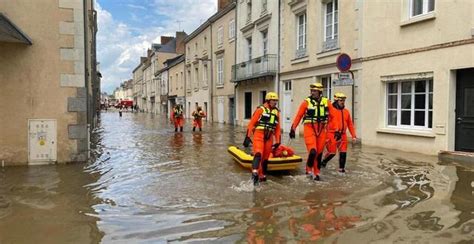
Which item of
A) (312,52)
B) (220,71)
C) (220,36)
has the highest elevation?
(220,36)

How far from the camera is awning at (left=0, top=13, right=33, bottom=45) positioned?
8.37 m

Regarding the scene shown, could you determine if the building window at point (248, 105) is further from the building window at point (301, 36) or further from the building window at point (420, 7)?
the building window at point (420, 7)

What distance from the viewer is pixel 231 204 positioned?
243 inches

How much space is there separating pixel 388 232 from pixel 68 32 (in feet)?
26.8

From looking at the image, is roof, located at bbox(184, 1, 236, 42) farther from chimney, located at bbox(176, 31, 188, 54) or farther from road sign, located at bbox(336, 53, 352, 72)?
chimney, located at bbox(176, 31, 188, 54)

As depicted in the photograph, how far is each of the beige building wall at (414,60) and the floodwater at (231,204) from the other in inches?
76.7

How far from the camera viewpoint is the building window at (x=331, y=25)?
16.1 meters

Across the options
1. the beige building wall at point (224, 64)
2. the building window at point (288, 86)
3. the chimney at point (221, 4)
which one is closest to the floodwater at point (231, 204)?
the building window at point (288, 86)

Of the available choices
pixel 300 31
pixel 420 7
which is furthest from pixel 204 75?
pixel 420 7

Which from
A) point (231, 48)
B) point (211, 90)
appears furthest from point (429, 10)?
point (211, 90)

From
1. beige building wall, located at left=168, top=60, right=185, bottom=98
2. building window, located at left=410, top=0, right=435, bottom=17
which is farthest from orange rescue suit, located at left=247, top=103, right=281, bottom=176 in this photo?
beige building wall, located at left=168, top=60, right=185, bottom=98

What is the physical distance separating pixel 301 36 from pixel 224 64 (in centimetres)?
1213

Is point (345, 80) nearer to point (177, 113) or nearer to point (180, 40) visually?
point (177, 113)

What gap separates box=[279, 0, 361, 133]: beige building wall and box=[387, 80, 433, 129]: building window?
1.45m
